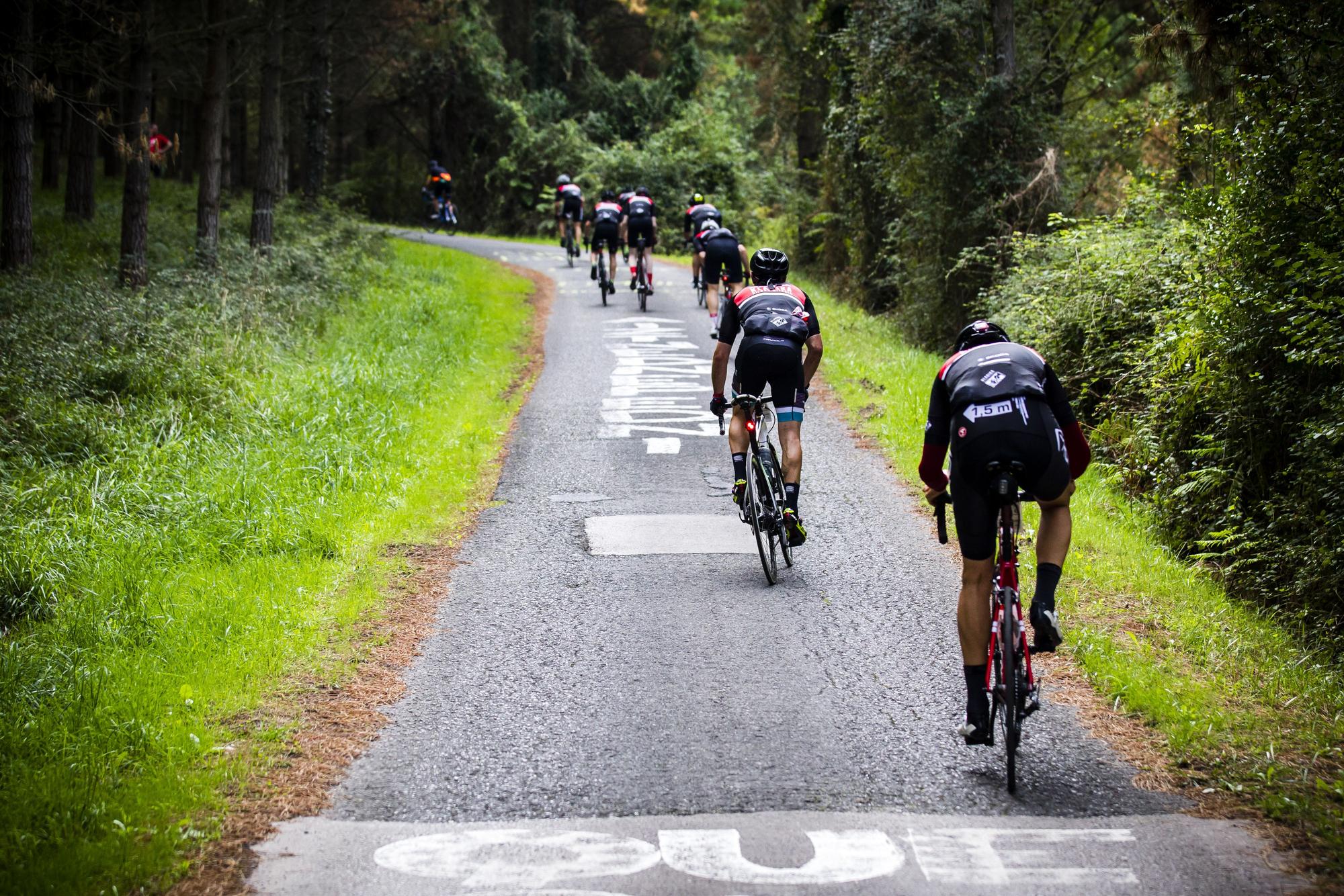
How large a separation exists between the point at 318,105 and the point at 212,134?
12.6 meters

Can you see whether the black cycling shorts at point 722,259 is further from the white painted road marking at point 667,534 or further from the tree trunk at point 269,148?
the white painted road marking at point 667,534

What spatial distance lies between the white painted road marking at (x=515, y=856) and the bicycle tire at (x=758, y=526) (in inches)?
139

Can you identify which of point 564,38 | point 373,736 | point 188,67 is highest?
point 564,38

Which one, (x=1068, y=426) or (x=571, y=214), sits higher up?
(x=571, y=214)

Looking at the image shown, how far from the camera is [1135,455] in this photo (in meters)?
10.5

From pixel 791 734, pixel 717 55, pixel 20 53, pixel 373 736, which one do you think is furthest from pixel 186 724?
pixel 717 55

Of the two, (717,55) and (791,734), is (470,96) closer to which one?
(717,55)

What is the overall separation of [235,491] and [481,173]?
41.7 metres

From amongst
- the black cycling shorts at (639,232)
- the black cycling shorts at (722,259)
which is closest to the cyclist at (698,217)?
the black cycling shorts at (639,232)

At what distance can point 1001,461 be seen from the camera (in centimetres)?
516

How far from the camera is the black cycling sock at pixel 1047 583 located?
17.4 ft

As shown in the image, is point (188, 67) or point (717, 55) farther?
point (717, 55)

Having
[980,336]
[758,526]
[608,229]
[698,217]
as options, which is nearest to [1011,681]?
[980,336]

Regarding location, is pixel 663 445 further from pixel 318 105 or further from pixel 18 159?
pixel 318 105
